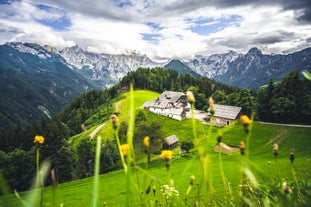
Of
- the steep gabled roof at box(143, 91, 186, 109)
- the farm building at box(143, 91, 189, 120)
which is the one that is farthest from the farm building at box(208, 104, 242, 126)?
the steep gabled roof at box(143, 91, 186, 109)

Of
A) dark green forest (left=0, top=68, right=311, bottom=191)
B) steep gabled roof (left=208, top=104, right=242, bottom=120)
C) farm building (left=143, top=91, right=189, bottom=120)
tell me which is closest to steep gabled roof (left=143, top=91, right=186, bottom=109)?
farm building (left=143, top=91, right=189, bottom=120)

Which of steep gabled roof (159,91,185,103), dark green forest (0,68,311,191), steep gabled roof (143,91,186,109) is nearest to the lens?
dark green forest (0,68,311,191)

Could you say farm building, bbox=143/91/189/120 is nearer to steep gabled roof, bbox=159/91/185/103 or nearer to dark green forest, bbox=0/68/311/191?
steep gabled roof, bbox=159/91/185/103

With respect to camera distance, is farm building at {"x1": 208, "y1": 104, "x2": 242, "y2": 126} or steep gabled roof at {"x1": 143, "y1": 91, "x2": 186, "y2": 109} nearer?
farm building at {"x1": 208, "y1": 104, "x2": 242, "y2": 126}

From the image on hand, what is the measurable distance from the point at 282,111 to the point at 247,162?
75.0 m

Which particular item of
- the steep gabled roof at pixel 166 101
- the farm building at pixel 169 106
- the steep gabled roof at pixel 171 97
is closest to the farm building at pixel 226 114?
the farm building at pixel 169 106

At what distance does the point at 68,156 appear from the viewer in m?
64.6

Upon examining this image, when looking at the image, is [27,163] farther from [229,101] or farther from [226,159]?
[229,101]

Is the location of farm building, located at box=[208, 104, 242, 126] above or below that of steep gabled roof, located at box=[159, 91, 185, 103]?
below

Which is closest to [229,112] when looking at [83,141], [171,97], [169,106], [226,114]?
[226,114]

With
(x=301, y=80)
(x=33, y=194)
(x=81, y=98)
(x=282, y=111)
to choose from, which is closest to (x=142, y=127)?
(x=282, y=111)

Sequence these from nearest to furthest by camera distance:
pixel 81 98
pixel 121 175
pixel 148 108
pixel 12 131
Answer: pixel 121 175, pixel 12 131, pixel 148 108, pixel 81 98

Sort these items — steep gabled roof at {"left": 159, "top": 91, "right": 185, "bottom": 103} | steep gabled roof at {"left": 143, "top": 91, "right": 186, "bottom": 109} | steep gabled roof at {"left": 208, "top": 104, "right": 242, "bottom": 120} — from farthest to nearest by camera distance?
steep gabled roof at {"left": 159, "top": 91, "right": 185, "bottom": 103} < steep gabled roof at {"left": 143, "top": 91, "right": 186, "bottom": 109} < steep gabled roof at {"left": 208, "top": 104, "right": 242, "bottom": 120}

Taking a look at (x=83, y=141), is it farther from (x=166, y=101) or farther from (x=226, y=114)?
(x=166, y=101)
